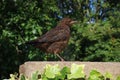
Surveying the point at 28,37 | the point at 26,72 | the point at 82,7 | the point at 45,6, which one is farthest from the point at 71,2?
the point at 26,72

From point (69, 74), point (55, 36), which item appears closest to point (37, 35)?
point (55, 36)

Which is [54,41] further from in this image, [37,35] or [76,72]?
[37,35]

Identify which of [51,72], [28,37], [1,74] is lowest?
[1,74]

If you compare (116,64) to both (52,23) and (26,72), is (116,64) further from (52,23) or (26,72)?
(52,23)

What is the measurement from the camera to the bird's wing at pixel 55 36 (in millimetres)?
6020

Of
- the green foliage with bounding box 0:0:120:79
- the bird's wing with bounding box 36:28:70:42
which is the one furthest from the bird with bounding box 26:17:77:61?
the green foliage with bounding box 0:0:120:79

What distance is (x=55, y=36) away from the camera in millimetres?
6191

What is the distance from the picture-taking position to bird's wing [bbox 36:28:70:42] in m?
6.02

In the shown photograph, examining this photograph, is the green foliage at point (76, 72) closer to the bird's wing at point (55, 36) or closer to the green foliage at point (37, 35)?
the bird's wing at point (55, 36)

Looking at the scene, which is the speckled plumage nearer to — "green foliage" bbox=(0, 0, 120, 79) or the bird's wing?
the bird's wing

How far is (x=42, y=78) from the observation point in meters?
3.13

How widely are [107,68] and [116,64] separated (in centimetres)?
7

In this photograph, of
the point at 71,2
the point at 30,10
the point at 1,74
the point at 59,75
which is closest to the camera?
the point at 59,75

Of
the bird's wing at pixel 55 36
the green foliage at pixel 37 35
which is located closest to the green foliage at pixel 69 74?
the bird's wing at pixel 55 36
